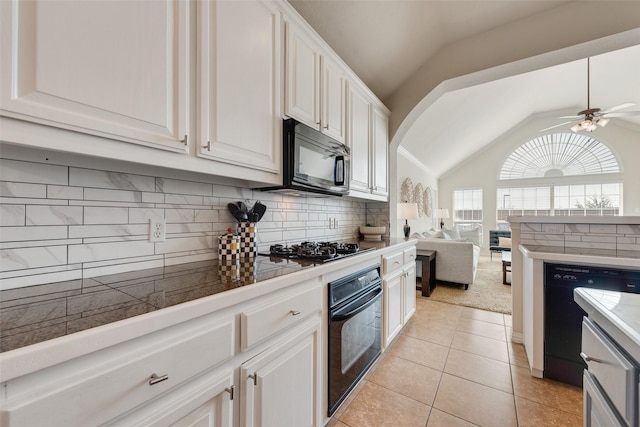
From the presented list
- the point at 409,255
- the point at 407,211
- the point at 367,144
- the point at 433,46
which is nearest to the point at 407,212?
the point at 407,211

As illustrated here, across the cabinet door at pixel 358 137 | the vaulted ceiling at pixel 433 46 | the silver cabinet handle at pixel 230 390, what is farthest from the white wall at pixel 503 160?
the silver cabinet handle at pixel 230 390

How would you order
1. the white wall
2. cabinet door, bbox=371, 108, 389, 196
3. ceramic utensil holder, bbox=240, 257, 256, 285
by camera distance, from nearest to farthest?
ceramic utensil holder, bbox=240, 257, 256, 285 < cabinet door, bbox=371, 108, 389, 196 < the white wall

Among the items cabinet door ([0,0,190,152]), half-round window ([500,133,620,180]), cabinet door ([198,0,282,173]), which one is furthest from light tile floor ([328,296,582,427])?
half-round window ([500,133,620,180])

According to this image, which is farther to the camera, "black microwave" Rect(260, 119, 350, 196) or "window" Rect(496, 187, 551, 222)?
"window" Rect(496, 187, 551, 222)

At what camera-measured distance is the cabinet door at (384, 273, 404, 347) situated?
205 centimetres

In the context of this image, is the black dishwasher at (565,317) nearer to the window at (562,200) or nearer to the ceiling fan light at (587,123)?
the ceiling fan light at (587,123)

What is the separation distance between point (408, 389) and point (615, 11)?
297 centimetres

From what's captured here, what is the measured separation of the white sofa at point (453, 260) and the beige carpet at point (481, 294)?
0.57 feet

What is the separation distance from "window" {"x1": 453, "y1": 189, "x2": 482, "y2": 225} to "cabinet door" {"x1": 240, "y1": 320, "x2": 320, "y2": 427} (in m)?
8.57

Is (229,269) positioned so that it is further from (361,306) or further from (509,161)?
(509,161)

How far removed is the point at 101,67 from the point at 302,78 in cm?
110

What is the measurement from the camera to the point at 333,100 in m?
1.96

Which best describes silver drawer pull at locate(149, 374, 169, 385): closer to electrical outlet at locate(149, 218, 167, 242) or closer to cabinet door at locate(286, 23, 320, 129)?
electrical outlet at locate(149, 218, 167, 242)

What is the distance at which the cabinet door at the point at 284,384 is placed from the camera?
920 millimetres
